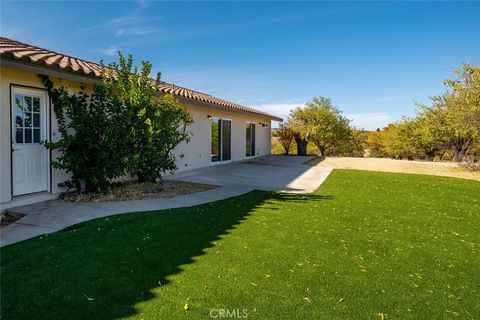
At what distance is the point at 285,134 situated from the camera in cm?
2711

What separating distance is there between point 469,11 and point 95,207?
16.2 m

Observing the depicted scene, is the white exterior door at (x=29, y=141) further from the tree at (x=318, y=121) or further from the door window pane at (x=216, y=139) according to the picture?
the tree at (x=318, y=121)

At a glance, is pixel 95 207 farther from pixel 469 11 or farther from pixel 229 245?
pixel 469 11

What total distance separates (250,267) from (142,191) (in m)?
5.48

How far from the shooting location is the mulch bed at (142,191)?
773 centimetres

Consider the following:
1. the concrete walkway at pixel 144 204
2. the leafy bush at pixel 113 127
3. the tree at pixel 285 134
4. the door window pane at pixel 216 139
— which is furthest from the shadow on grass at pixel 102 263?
the tree at pixel 285 134

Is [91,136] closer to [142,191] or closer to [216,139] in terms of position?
[142,191]

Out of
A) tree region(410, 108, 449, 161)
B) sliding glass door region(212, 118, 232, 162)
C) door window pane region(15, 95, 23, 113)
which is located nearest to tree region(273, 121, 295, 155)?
tree region(410, 108, 449, 161)

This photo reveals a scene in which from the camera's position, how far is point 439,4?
43.0 ft

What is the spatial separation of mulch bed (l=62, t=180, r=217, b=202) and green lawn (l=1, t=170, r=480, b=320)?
1.89 m

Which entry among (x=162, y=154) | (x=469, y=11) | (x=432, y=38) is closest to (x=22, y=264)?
(x=162, y=154)

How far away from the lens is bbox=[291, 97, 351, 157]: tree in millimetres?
25859

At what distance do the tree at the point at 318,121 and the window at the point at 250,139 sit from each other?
6.47 meters

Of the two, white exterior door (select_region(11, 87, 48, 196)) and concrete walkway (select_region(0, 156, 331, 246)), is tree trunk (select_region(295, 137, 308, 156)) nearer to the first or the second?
concrete walkway (select_region(0, 156, 331, 246))
